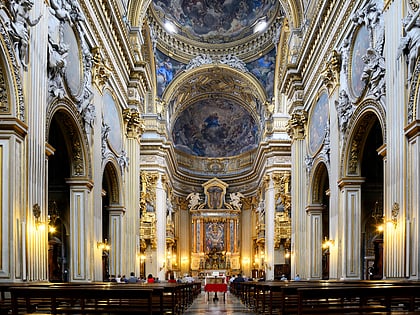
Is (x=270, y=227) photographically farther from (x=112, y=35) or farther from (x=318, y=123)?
(x=112, y=35)

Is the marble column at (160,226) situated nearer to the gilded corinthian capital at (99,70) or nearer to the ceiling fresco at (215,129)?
the ceiling fresco at (215,129)

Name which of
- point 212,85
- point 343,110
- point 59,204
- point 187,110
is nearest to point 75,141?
point 59,204

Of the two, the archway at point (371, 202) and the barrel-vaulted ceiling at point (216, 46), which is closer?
the archway at point (371, 202)

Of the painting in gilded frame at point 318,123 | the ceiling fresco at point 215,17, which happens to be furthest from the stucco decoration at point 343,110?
the ceiling fresco at point 215,17

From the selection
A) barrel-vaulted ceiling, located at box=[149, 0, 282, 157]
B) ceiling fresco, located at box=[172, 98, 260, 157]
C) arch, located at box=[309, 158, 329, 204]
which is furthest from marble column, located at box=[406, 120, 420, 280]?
ceiling fresco, located at box=[172, 98, 260, 157]

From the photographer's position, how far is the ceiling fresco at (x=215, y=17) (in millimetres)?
36969

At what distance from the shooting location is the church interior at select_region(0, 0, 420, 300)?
11.7 meters

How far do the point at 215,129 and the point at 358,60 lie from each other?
3176 cm

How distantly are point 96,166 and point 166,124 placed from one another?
66.9ft

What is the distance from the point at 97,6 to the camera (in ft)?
57.8

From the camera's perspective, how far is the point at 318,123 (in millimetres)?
21797

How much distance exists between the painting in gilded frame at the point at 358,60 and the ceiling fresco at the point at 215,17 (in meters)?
20.4

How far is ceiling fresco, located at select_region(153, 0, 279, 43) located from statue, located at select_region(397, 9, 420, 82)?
25.0m

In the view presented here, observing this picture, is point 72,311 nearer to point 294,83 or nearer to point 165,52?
point 294,83
